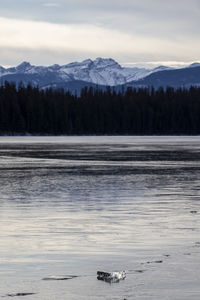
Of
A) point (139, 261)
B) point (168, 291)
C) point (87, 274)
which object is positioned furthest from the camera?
point (139, 261)

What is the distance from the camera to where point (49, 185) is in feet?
121

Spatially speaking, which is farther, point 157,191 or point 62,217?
point 157,191

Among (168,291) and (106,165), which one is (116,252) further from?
(106,165)

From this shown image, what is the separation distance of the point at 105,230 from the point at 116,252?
3.59 meters

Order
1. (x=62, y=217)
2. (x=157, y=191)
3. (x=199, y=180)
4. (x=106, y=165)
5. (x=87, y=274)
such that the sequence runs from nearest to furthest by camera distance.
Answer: (x=87, y=274) < (x=62, y=217) < (x=157, y=191) < (x=199, y=180) < (x=106, y=165)

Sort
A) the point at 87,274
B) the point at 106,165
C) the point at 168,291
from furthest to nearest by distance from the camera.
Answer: the point at 106,165 → the point at 87,274 → the point at 168,291

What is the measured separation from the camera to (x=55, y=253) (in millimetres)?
16891

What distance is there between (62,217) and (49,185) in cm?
1341

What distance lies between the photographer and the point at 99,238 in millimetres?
19156

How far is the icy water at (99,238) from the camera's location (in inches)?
527

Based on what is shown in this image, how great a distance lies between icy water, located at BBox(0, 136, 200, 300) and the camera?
13391mm

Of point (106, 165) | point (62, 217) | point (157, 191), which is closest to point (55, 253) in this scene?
point (62, 217)

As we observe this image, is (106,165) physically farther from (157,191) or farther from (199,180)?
(157,191)

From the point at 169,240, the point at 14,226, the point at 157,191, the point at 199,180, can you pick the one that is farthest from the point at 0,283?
the point at 199,180
